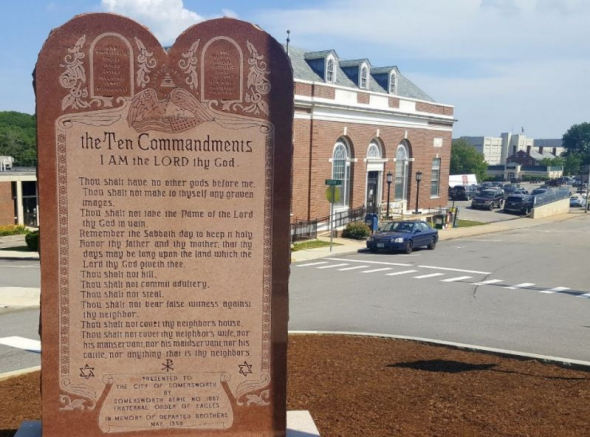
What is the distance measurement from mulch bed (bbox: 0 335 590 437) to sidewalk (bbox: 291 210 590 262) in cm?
1497

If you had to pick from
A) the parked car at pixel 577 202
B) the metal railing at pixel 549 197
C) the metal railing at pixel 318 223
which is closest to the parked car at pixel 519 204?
the metal railing at pixel 549 197

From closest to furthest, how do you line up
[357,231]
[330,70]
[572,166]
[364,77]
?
1. [357,231]
2. [330,70]
3. [364,77]
4. [572,166]

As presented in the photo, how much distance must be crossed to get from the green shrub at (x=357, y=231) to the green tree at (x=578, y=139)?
482 ft

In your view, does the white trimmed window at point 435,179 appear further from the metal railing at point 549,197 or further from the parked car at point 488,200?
the metal railing at point 549,197

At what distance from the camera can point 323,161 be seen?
33.2 meters

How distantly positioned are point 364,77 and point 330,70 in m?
3.88

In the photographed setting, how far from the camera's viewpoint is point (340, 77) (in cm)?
3862

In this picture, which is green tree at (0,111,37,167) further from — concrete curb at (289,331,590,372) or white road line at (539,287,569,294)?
concrete curb at (289,331,590,372)

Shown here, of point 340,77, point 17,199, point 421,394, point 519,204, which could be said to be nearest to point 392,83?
point 340,77

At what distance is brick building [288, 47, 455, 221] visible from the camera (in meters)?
32.2

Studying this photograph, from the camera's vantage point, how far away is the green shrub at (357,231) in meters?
31.8

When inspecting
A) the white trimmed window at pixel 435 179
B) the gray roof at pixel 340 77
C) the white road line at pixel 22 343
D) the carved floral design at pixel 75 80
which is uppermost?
the gray roof at pixel 340 77

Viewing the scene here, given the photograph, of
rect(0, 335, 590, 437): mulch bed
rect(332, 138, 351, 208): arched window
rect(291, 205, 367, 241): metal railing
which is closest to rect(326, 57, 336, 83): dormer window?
rect(332, 138, 351, 208): arched window

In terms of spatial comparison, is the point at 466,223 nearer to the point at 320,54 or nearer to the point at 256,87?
the point at 320,54
